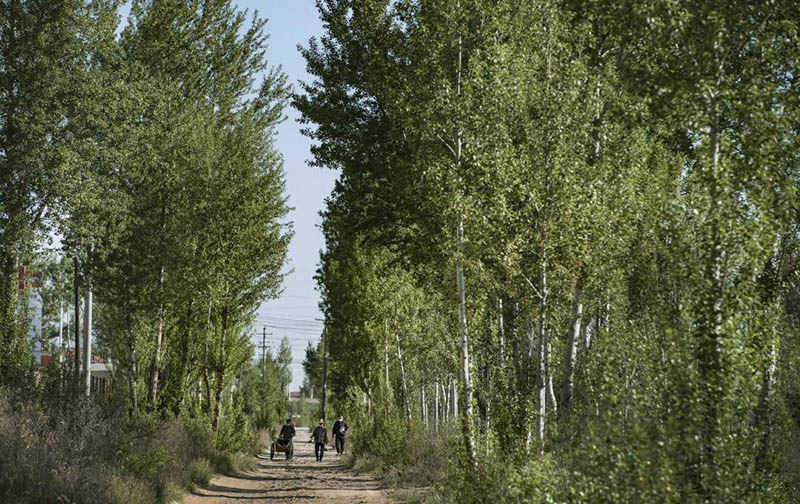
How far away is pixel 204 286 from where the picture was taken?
25969 millimetres

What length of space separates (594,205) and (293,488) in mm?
11983

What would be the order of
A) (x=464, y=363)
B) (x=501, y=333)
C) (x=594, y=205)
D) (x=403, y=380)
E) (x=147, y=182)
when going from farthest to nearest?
1. (x=403, y=380)
2. (x=147, y=182)
3. (x=501, y=333)
4. (x=464, y=363)
5. (x=594, y=205)

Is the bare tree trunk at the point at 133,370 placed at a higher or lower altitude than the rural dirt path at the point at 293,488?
higher

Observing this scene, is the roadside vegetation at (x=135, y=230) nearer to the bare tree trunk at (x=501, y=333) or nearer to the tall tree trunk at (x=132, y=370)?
the tall tree trunk at (x=132, y=370)

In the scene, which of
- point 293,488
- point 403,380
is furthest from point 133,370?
point 403,380

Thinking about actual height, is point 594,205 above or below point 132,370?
above

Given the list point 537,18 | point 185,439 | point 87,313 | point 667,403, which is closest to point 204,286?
point 87,313

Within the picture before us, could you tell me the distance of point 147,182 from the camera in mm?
23438

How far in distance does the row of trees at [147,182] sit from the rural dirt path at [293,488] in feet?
10.5

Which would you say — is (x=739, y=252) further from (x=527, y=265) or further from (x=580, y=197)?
(x=527, y=265)

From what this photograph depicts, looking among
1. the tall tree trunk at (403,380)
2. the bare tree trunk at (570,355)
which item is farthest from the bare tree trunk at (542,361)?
the tall tree trunk at (403,380)

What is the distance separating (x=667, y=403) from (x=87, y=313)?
20.1 m

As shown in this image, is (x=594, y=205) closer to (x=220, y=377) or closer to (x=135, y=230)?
(x=135, y=230)

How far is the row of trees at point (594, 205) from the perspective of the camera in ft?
26.7
